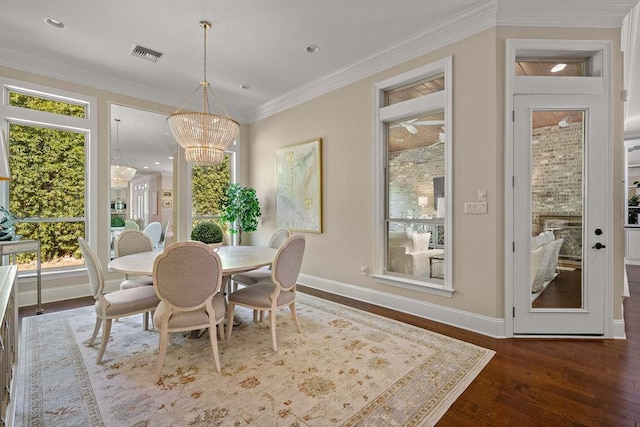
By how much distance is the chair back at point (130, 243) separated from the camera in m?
3.42

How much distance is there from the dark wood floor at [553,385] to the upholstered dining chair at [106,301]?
236 centimetres

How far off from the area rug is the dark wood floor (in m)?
0.13

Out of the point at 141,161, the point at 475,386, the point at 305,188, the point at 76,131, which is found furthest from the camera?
the point at 141,161

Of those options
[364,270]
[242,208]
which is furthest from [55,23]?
[364,270]

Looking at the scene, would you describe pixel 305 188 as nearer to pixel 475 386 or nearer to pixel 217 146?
pixel 217 146

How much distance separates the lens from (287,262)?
2721 mm

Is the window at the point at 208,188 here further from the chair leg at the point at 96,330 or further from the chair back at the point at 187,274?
the chair back at the point at 187,274

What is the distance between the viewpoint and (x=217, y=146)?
10.7 feet

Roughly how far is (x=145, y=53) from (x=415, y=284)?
165 inches

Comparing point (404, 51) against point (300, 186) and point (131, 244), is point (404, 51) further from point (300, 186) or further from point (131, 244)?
point (131, 244)

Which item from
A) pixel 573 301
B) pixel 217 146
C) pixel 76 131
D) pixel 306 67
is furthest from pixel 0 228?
pixel 573 301

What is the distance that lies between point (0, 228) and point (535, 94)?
19.0 feet

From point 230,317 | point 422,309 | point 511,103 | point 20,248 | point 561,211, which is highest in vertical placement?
point 511,103

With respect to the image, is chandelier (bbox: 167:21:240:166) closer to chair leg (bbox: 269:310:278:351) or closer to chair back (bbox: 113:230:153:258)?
chair back (bbox: 113:230:153:258)
